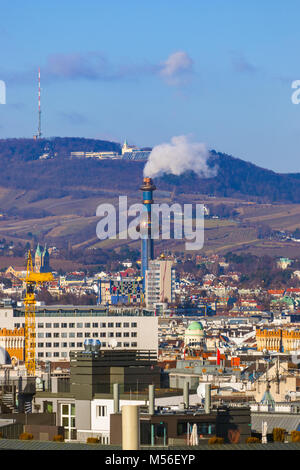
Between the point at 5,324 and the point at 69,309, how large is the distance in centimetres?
466

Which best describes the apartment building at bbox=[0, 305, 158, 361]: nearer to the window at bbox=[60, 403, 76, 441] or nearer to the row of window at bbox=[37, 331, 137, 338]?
the row of window at bbox=[37, 331, 137, 338]

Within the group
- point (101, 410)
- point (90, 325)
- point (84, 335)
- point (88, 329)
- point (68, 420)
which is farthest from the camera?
point (90, 325)

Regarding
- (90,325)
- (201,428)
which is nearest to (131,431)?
(201,428)

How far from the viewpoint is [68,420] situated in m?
27.2

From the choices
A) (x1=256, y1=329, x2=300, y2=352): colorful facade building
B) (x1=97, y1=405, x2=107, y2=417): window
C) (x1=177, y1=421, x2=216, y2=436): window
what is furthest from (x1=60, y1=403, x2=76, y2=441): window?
(x1=256, y1=329, x2=300, y2=352): colorful facade building

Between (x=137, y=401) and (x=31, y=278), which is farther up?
(x=31, y=278)

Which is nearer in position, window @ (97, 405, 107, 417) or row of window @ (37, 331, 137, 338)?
window @ (97, 405, 107, 417)

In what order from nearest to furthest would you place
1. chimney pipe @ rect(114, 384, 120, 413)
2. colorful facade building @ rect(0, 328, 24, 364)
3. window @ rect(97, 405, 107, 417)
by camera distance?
1. chimney pipe @ rect(114, 384, 120, 413)
2. window @ rect(97, 405, 107, 417)
3. colorful facade building @ rect(0, 328, 24, 364)

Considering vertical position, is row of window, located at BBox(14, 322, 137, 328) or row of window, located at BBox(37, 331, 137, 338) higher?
row of window, located at BBox(14, 322, 137, 328)

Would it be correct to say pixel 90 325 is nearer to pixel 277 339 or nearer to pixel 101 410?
pixel 277 339

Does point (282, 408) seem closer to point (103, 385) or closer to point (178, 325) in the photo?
point (103, 385)

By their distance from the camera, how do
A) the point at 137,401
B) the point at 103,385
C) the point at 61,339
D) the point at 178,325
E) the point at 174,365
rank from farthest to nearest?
the point at 178,325
the point at 61,339
the point at 174,365
the point at 103,385
the point at 137,401
